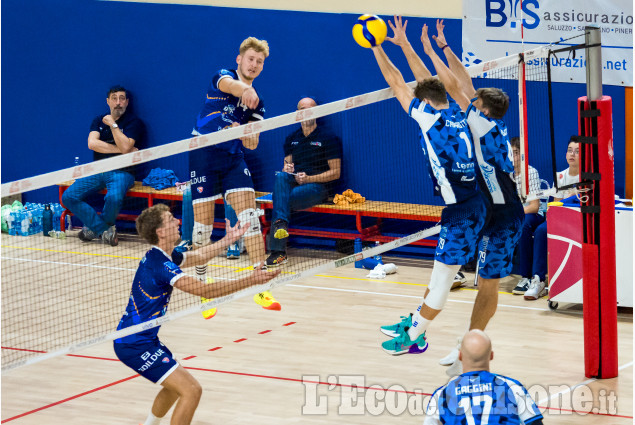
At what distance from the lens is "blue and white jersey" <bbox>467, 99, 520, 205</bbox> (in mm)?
10133

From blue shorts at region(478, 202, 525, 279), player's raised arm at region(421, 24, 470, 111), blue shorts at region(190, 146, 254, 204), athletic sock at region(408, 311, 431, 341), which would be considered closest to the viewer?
athletic sock at region(408, 311, 431, 341)

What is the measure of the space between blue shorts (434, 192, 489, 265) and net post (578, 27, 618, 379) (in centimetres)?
148

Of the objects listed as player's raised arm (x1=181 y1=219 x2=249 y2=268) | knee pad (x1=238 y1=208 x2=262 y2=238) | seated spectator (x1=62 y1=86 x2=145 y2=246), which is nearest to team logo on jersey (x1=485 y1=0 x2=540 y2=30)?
knee pad (x1=238 y1=208 x2=262 y2=238)

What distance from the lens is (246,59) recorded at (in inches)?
460

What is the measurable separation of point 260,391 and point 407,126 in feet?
19.0

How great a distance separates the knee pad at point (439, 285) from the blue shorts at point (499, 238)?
55 centimetres

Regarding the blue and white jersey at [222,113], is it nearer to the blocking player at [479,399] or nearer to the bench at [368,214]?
the bench at [368,214]

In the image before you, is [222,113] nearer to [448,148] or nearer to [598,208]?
[448,148]

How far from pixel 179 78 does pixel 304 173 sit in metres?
3.38

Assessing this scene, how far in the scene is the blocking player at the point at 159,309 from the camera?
8.77 meters

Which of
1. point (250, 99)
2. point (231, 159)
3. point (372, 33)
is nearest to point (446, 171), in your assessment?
point (372, 33)

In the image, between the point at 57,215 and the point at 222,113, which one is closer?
the point at 222,113

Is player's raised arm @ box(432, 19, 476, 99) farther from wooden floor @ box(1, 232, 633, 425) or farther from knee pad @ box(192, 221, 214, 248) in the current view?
knee pad @ box(192, 221, 214, 248)

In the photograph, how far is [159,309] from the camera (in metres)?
8.99
